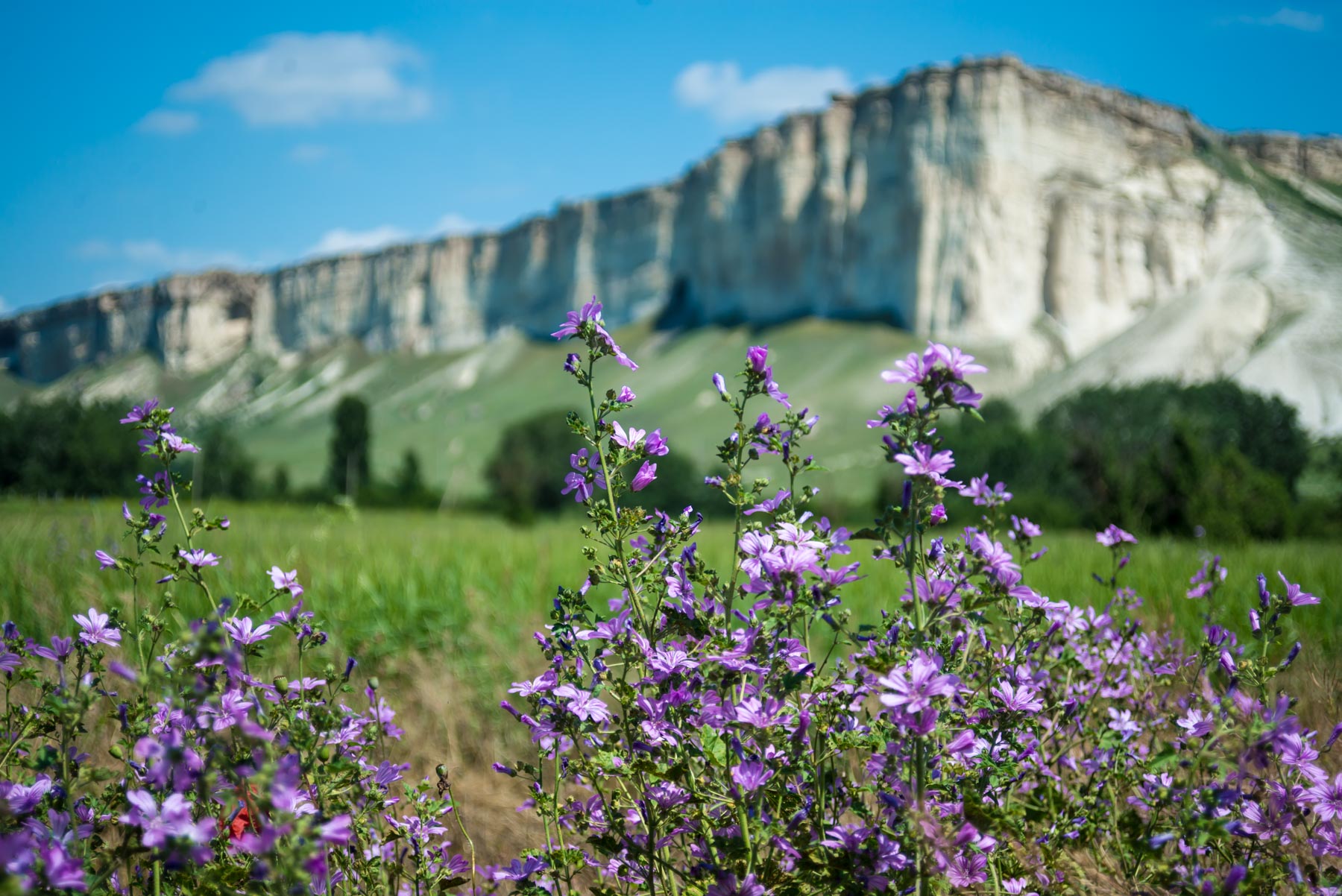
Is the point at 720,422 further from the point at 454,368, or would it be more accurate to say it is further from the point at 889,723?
the point at 889,723

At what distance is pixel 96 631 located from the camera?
1848mm

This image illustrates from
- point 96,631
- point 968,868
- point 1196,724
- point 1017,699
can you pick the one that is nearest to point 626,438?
point 1017,699

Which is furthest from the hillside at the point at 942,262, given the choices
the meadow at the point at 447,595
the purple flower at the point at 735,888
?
the purple flower at the point at 735,888

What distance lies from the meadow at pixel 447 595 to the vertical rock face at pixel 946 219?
6626 centimetres

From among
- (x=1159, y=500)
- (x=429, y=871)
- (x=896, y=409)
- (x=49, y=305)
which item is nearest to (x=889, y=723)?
(x=896, y=409)

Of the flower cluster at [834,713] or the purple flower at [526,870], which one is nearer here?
the flower cluster at [834,713]

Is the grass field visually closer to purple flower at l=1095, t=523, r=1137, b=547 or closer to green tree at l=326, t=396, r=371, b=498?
purple flower at l=1095, t=523, r=1137, b=547

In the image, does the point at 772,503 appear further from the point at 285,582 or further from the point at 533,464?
the point at 533,464

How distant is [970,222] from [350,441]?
49.6 metres

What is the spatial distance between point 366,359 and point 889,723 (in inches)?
4915

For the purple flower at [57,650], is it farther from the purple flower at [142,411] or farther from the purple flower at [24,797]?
the purple flower at [142,411]

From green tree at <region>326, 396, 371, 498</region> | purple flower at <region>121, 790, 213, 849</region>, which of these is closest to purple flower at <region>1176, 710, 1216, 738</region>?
purple flower at <region>121, 790, 213, 849</region>

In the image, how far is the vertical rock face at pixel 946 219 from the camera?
230 ft

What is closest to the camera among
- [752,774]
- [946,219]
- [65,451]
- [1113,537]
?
[752,774]
